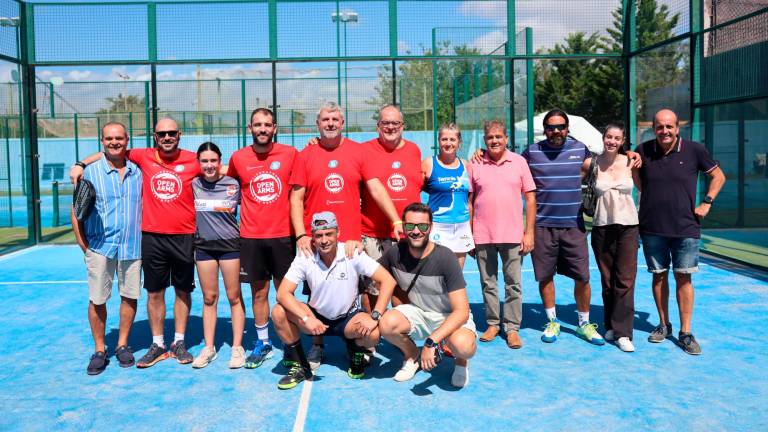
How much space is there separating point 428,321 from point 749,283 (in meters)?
4.80

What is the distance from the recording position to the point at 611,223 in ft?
18.2

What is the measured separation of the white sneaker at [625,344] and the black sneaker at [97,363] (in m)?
3.89

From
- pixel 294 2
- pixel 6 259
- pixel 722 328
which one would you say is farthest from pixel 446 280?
pixel 6 259

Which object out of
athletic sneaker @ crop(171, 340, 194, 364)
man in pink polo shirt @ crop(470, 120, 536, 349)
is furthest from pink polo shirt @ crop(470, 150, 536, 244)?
athletic sneaker @ crop(171, 340, 194, 364)

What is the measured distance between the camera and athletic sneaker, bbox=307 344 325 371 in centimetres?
507

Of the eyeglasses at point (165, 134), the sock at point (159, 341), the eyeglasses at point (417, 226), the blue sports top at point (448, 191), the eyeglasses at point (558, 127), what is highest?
the eyeglasses at point (558, 127)

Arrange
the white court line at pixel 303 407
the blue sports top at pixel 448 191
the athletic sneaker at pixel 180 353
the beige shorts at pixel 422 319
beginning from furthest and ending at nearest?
the blue sports top at pixel 448 191 < the athletic sneaker at pixel 180 353 < the beige shorts at pixel 422 319 < the white court line at pixel 303 407

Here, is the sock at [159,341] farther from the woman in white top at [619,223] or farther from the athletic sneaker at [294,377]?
the woman in white top at [619,223]

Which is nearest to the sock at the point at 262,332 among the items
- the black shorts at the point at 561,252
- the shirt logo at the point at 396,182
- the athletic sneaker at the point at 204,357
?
the athletic sneaker at the point at 204,357

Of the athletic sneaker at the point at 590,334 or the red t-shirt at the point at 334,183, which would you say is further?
the athletic sneaker at the point at 590,334

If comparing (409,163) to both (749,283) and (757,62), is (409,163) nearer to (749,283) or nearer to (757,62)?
(749,283)

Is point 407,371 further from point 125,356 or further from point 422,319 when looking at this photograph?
point 125,356

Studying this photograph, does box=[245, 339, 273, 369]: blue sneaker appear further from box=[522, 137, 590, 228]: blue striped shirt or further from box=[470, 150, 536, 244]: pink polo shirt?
box=[522, 137, 590, 228]: blue striped shirt

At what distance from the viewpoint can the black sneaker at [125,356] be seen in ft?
16.9
